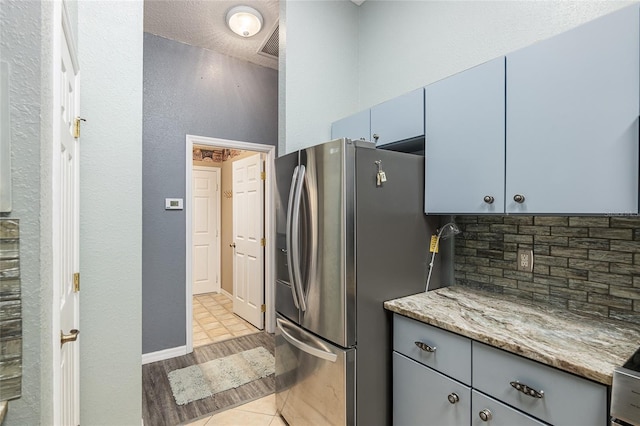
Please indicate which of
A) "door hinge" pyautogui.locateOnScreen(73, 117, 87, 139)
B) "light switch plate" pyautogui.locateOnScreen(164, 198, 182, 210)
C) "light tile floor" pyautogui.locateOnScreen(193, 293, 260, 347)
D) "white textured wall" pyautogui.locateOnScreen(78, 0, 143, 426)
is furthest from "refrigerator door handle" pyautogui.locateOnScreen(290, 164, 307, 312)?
"light tile floor" pyautogui.locateOnScreen(193, 293, 260, 347)

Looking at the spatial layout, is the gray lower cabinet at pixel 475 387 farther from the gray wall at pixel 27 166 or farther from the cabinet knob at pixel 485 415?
the gray wall at pixel 27 166

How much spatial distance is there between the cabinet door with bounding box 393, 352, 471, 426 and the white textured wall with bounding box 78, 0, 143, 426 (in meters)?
1.45

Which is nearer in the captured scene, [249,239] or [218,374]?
[218,374]

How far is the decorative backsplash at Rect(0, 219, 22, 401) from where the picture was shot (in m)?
0.70

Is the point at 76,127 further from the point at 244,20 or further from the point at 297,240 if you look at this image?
the point at 244,20

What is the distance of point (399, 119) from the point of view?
1.88 meters

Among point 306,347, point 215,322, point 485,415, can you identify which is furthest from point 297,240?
point 215,322

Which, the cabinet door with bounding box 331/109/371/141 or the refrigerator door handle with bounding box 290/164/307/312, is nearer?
the refrigerator door handle with bounding box 290/164/307/312

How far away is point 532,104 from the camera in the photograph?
4.22 feet

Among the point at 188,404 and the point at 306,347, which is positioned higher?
the point at 306,347

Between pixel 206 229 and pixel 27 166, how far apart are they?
175 inches

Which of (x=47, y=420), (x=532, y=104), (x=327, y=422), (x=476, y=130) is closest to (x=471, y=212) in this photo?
(x=476, y=130)

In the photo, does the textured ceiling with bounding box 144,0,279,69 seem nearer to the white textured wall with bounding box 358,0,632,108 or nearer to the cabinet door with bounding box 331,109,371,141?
the white textured wall with bounding box 358,0,632,108

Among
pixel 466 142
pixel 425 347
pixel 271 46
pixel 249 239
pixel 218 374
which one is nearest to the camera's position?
pixel 425 347
